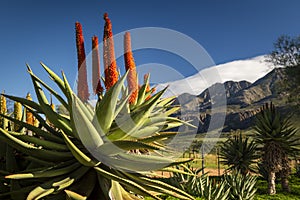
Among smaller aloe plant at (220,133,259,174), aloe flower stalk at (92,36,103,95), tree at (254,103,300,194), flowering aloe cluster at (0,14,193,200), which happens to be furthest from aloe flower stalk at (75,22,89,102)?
smaller aloe plant at (220,133,259,174)

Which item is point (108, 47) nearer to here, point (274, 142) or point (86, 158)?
point (86, 158)

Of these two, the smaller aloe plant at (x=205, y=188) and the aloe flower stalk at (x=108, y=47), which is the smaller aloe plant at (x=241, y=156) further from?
the aloe flower stalk at (x=108, y=47)

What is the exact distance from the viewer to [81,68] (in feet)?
6.64

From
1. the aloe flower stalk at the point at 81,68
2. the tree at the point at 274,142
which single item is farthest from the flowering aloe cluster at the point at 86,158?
the tree at the point at 274,142

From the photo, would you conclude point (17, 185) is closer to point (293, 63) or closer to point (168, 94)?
point (168, 94)

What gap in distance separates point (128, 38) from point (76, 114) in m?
1.10

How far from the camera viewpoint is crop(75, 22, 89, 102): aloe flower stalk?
202 cm

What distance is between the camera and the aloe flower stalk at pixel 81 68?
202 cm

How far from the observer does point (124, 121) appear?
1.74 metres

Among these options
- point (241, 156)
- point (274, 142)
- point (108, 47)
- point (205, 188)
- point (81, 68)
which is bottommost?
point (205, 188)

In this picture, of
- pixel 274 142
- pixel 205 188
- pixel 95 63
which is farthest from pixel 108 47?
pixel 274 142

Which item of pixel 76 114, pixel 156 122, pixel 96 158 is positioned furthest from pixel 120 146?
pixel 156 122

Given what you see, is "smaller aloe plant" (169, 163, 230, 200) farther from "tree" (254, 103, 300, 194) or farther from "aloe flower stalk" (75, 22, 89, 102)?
"tree" (254, 103, 300, 194)

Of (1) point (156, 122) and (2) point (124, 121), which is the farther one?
(1) point (156, 122)
